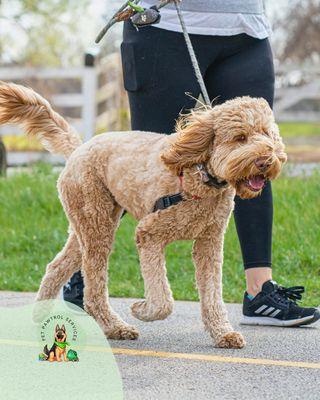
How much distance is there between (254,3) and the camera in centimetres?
507

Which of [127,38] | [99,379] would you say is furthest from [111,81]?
[99,379]

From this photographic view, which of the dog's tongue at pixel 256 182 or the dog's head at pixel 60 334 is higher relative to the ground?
the dog's tongue at pixel 256 182

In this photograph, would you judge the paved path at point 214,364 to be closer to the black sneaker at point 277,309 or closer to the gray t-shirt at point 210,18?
the black sneaker at point 277,309

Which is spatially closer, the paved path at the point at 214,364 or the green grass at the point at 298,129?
the paved path at the point at 214,364

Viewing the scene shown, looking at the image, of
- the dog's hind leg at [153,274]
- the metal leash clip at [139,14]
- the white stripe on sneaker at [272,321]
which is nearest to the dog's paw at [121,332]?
the dog's hind leg at [153,274]

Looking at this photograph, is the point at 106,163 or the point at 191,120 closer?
the point at 191,120

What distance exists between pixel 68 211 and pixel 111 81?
39.9 feet

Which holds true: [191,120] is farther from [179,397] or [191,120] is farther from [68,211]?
[179,397]

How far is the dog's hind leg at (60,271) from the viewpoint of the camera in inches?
197

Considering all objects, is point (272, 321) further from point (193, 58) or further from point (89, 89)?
point (89, 89)

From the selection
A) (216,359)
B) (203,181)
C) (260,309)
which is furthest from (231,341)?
(203,181)

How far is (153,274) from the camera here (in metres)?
4.41

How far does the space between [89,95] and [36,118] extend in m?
11.5

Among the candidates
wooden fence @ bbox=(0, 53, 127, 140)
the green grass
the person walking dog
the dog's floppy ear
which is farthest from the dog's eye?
the green grass
